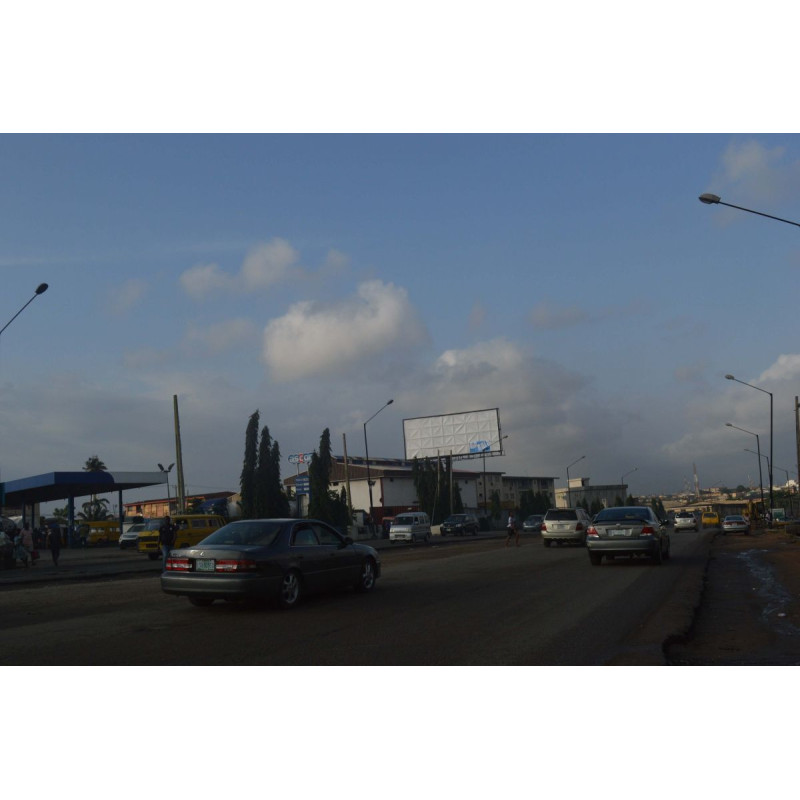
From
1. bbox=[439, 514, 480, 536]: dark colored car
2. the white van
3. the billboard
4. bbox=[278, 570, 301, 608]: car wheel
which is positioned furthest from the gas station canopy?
bbox=[278, 570, 301, 608]: car wheel

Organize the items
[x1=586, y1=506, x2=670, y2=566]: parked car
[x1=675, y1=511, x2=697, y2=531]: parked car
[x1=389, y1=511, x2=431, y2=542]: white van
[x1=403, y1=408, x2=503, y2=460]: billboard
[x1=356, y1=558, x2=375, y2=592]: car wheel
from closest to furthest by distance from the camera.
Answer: [x1=356, y1=558, x2=375, y2=592]: car wheel
[x1=586, y1=506, x2=670, y2=566]: parked car
[x1=389, y1=511, x2=431, y2=542]: white van
[x1=675, y1=511, x2=697, y2=531]: parked car
[x1=403, y1=408, x2=503, y2=460]: billboard

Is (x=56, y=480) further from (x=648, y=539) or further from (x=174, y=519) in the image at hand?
(x=648, y=539)

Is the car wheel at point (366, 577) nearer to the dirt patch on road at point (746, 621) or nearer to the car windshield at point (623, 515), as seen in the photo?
the dirt patch on road at point (746, 621)

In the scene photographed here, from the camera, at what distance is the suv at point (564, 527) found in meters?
33.2

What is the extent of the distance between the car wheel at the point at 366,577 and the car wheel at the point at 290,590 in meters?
2.38

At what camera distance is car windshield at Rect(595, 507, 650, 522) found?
21.2 m

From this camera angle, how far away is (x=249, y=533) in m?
12.6

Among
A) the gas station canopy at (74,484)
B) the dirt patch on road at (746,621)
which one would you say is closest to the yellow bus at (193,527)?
the dirt patch on road at (746,621)

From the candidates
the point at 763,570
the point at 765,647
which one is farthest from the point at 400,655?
the point at 763,570

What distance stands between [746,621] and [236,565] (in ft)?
23.3

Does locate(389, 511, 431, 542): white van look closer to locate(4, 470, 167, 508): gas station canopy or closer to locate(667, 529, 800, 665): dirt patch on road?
locate(4, 470, 167, 508): gas station canopy

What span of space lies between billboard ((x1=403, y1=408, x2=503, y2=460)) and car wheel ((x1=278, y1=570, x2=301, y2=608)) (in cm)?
5601

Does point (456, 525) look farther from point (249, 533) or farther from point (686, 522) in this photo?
point (249, 533)

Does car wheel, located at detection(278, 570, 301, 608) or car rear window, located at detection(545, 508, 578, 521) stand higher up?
car wheel, located at detection(278, 570, 301, 608)
